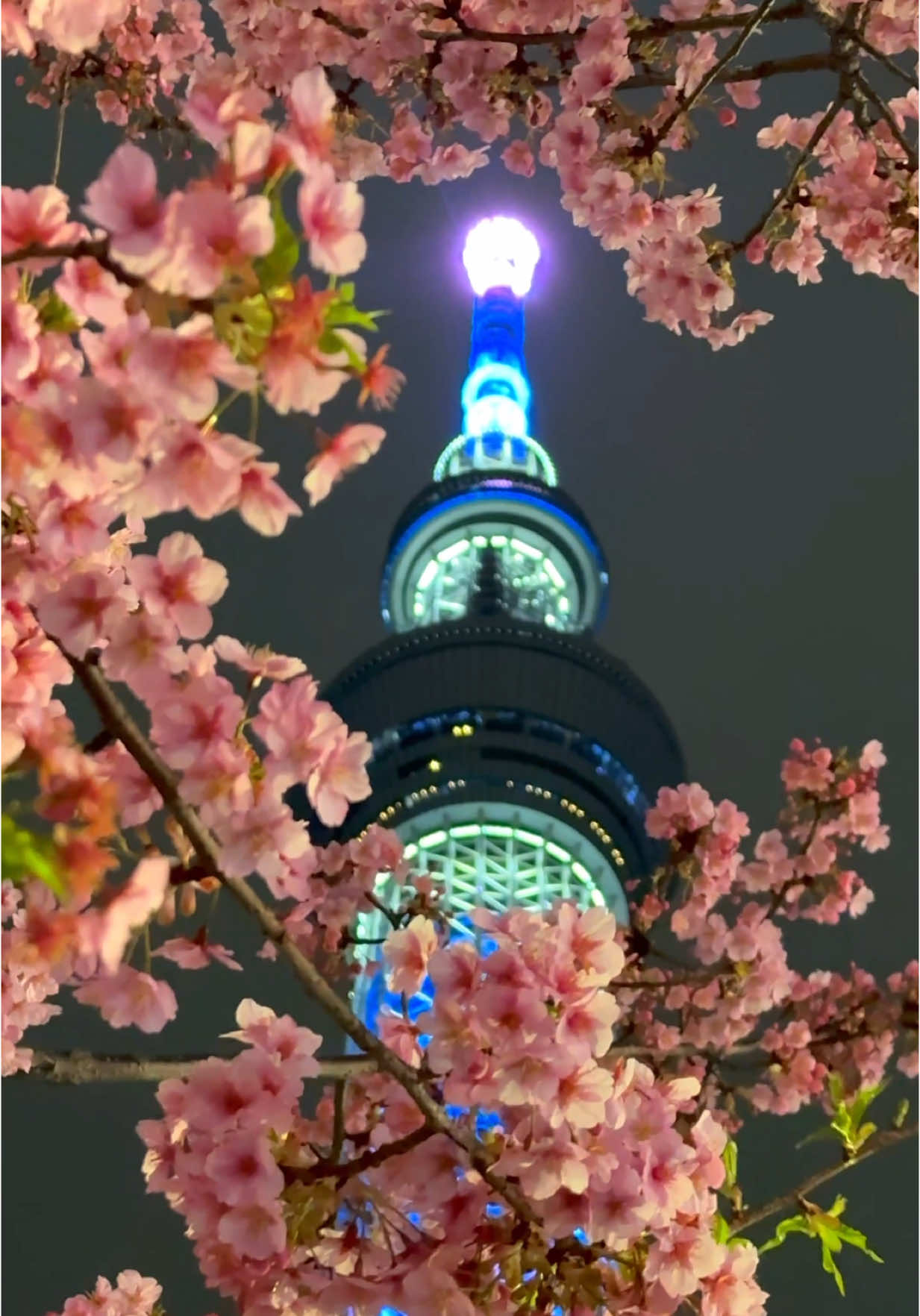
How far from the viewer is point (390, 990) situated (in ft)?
8.65

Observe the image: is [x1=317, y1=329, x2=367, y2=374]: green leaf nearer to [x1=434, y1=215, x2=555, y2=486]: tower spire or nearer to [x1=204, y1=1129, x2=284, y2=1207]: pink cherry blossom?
[x1=204, y1=1129, x2=284, y2=1207]: pink cherry blossom

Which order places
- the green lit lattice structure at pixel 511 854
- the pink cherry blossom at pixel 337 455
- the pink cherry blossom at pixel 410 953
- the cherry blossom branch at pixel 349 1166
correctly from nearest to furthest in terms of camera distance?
the pink cherry blossom at pixel 337 455
the cherry blossom branch at pixel 349 1166
the pink cherry blossom at pixel 410 953
the green lit lattice structure at pixel 511 854

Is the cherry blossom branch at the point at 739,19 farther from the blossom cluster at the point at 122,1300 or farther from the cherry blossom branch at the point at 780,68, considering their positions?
the blossom cluster at the point at 122,1300

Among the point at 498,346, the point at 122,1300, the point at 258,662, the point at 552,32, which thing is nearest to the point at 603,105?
the point at 552,32

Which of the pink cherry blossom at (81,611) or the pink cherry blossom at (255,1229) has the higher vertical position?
the pink cherry blossom at (81,611)

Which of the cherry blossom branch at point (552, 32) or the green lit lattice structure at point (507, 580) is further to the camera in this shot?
the green lit lattice structure at point (507, 580)

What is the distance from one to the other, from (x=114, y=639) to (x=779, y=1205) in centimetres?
197

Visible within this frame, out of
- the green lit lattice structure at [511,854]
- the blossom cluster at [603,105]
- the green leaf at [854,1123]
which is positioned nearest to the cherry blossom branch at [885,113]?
the blossom cluster at [603,105]

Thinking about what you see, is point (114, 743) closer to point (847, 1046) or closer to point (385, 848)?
point (385, 848)

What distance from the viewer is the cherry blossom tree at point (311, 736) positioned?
145 cm

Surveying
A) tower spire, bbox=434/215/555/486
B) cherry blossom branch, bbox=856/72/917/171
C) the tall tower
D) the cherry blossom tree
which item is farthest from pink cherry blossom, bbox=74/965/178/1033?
tower spire, bbox=434/215/555/486

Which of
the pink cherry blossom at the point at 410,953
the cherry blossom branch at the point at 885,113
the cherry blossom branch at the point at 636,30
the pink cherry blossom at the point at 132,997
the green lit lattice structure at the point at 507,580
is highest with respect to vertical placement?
the green lit lattice structure at the point at 507,580

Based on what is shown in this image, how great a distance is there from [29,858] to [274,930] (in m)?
0.67

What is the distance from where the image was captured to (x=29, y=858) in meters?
1.35
